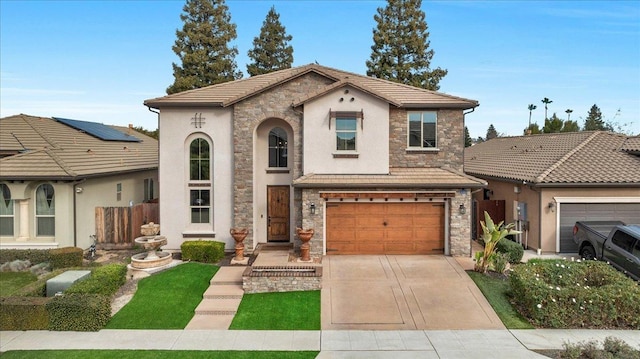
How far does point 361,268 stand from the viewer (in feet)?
43.5

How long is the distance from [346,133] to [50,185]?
11.6 metres

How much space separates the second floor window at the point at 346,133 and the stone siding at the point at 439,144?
64.0 inches

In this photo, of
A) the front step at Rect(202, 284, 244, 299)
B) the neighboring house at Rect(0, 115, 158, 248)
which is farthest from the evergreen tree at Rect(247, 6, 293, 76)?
the front step at Rect(202, 284, 244, 299)

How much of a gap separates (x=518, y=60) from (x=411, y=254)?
1564 centimetres

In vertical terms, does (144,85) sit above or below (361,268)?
above

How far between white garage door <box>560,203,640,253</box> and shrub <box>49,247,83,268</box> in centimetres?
1819

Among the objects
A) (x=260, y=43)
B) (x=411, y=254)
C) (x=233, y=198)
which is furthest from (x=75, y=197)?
(x=260, y=43)

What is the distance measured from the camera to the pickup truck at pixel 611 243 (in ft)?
39.3

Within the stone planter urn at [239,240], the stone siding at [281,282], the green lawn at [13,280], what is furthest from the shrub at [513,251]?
the green lawn at [13,280]

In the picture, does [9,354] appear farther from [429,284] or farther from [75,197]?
[429,284]

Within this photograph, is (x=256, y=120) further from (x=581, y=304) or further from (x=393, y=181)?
(x=581, y=304)

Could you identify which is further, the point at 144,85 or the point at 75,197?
the point at 144,85

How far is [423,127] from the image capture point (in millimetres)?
16031

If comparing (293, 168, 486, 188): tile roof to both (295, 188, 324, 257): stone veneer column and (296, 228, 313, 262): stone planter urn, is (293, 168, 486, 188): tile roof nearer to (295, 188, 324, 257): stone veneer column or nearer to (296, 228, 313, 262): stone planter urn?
(295, 188, 324, 257): stone veneer column
